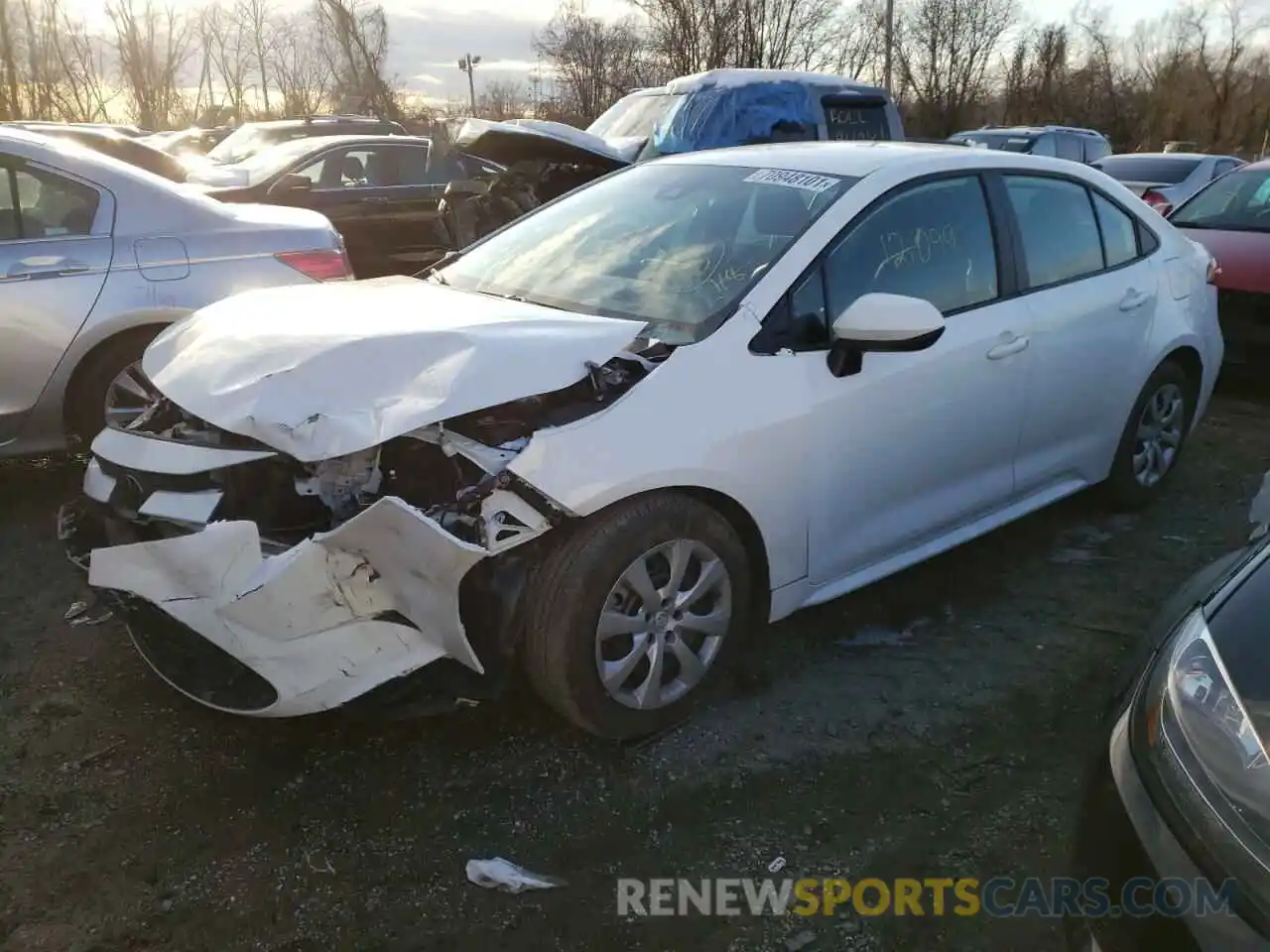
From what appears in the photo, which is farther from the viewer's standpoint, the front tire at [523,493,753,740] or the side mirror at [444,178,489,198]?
the side mirror at [444,178,489,198]

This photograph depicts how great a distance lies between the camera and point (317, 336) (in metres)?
2.82

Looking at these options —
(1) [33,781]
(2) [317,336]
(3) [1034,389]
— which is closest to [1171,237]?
(3) [1034,389]

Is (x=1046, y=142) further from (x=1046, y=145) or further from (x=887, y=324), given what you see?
(x=887, y=324)

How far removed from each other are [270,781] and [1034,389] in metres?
2.88

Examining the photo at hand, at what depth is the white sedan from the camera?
2.49 metres

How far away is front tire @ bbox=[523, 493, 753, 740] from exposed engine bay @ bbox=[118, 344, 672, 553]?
19cm

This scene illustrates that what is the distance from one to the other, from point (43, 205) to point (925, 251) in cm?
378

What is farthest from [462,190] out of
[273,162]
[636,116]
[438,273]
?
[636,116]

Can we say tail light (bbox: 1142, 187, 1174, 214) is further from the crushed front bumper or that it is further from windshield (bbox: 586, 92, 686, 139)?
the crushed front bumper

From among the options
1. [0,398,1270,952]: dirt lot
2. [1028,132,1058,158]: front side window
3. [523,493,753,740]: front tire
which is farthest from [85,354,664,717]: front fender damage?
[1028,132,1058,158]: front side window

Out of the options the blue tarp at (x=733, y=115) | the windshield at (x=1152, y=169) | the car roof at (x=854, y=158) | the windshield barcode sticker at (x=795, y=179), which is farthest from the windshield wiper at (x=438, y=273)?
the windshield at (x=1152, y=169)

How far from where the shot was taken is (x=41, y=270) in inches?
172

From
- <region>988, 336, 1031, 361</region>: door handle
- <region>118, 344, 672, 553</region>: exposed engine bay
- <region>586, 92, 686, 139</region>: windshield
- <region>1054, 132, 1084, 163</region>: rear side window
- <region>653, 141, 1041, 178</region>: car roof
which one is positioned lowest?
<region>118, 344, 672, 553</region>: exposed engine bay

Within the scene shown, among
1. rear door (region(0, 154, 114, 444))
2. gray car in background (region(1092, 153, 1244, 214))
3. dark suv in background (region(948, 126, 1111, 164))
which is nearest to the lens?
rear door (region(0, 154, 114, 444))
